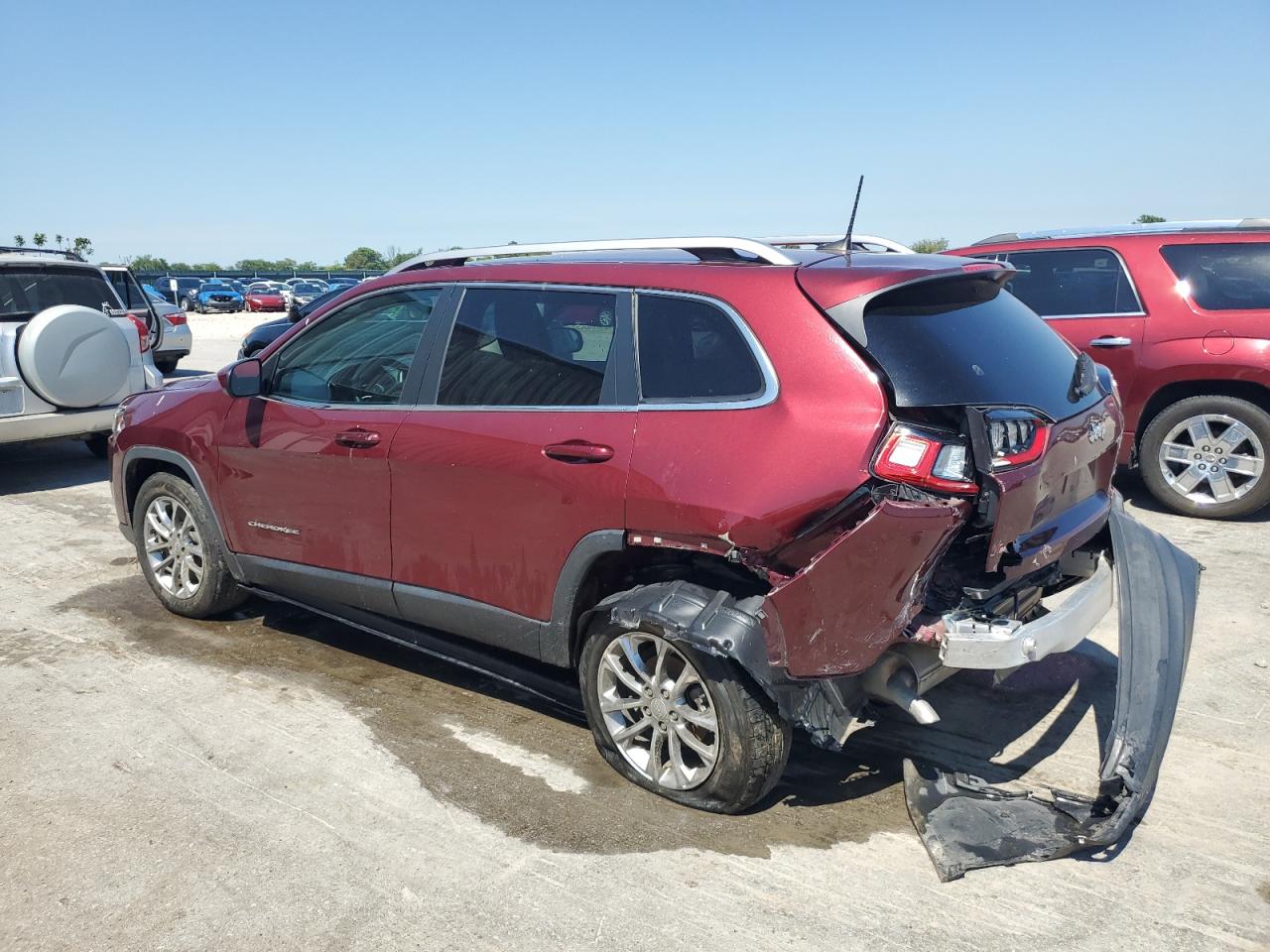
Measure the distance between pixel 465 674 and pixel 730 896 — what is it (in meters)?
2.00

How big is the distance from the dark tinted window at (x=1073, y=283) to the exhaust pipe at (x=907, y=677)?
4.57 meters

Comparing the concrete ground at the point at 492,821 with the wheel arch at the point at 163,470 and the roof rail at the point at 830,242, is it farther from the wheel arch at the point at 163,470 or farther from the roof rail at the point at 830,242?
the roof rail at the point at 830,242

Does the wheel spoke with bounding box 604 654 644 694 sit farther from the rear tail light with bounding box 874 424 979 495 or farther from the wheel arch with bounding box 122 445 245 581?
the wheel arch with bounding box 122 445 245 581

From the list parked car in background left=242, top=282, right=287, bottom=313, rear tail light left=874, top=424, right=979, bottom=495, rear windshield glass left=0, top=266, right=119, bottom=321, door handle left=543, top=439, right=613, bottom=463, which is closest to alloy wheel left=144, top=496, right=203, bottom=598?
door handle left=543, top=439, right=613, bottom=463

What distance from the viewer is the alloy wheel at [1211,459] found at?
22.1 feet

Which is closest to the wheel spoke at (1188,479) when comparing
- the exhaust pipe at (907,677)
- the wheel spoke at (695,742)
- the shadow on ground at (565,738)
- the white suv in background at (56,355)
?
the shadow on ground at (565,738)

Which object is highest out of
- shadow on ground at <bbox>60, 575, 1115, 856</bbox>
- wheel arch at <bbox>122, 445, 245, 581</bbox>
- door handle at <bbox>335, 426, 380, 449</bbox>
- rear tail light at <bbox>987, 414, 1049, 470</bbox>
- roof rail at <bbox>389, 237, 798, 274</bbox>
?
roof rail at <bbox>389, 237, 798, 274</bbox>

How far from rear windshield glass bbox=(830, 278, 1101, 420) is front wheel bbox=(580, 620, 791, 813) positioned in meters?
1.07

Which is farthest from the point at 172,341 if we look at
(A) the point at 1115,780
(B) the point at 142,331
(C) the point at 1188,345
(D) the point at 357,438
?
(A) the point at 1115,780

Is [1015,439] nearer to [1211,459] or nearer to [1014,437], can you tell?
[1014,437]

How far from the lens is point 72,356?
8.03 metres

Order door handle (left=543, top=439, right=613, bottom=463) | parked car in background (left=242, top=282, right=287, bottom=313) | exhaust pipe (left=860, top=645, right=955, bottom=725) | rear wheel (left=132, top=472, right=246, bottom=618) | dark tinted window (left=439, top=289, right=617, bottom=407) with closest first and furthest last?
exhaust pipe (left=860, top=645, right=955, bottom=725)
door handle (left=543, top=439, right=613, bottom=463)
dark tinted window (left=439, top=289, right=617, bottom=407)
rear wheel (left=132, top=472, right=246, bottom=618)
parked car in background (left=242, top=282, right=287, bottom=313)

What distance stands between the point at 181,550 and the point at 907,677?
3.76 m

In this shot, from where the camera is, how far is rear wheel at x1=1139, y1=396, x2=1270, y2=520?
6.70 metres
